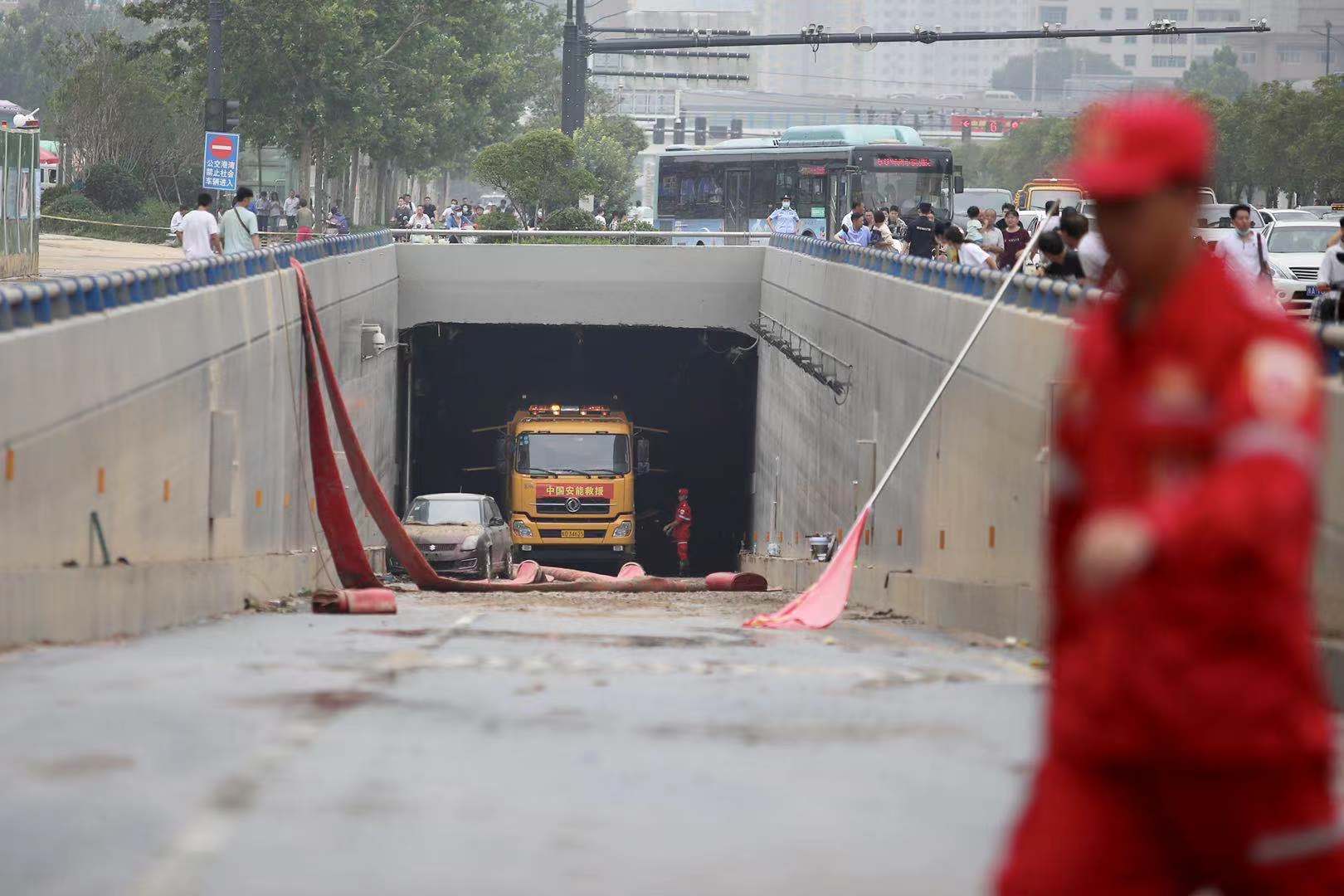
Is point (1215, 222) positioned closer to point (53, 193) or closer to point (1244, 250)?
point (1244, 250)

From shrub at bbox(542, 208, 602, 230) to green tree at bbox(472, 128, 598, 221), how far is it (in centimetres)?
64

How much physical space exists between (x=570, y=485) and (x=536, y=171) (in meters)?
13.7

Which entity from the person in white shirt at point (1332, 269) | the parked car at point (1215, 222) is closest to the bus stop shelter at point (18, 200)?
the parked car at point (1215, 222)

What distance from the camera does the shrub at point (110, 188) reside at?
212ft

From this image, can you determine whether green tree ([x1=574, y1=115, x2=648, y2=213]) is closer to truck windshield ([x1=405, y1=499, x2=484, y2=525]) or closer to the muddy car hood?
truck windshield ([x1=405, y1=499, x2=484, y2=525])

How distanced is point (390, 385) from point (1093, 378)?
119 feet

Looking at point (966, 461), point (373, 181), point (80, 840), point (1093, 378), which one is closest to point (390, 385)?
point (966, 461)

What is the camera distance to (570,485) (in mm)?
40844

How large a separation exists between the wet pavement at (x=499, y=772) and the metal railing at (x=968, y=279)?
3956 mm

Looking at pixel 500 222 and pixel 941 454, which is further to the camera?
pixel 500 222

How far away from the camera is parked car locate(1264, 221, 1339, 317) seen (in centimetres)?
2927

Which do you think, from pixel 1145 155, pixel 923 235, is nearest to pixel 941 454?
pixel 923 235

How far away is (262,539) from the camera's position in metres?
20.0

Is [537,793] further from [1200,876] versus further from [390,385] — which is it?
[390,385]
